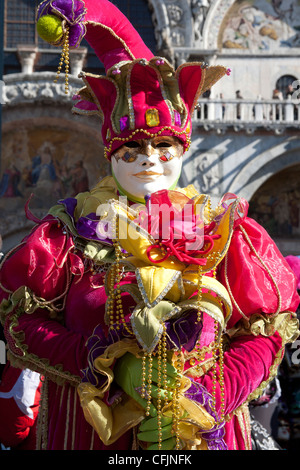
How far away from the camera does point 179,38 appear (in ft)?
45.4

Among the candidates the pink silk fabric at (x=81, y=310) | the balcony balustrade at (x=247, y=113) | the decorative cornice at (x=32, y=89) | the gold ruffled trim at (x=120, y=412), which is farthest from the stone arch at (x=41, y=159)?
the gold ruffled trim at (x=120, y=412)

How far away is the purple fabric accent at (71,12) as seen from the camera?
2967 mm

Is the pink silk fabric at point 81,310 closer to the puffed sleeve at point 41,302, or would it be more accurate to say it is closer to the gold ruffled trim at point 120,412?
the puffed sleeve at point 41,302

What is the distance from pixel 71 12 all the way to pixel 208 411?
1.41 metres

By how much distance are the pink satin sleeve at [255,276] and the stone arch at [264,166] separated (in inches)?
381

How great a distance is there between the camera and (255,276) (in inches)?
117

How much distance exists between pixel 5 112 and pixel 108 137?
10846mm

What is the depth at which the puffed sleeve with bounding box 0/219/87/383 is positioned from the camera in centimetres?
289

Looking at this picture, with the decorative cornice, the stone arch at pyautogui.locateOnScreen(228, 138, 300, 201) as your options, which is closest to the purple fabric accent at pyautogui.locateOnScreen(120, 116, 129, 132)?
the stone arch at pyautogui.locateOnScreen(228, 138, 300, 201)

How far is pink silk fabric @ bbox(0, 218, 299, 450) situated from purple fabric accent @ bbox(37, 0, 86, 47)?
0.66 meters

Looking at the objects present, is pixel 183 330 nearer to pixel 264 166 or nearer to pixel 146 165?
pixel 146 165

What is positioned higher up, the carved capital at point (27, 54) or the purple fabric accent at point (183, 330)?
the carved capital at point (27, 54)

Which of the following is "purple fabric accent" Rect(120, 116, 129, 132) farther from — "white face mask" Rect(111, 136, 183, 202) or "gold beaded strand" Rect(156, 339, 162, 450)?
"gold beaded strand" Rect(156, 339, 162, 450)
